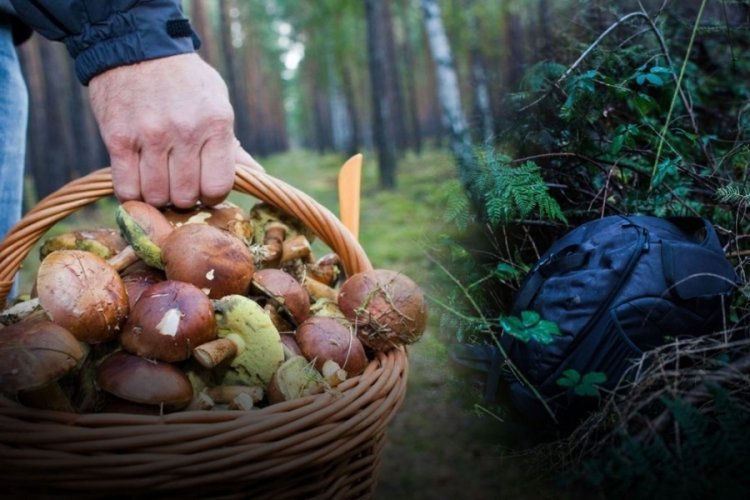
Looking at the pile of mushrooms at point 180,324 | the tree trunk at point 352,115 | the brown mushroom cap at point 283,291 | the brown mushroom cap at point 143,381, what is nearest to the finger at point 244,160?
the pile of mushrooms at point 180,324

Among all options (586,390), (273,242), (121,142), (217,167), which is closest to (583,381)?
(586,390)

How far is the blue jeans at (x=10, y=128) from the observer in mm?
2010

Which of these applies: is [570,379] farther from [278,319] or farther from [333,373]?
[278,319]

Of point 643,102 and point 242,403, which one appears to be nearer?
point 242,403

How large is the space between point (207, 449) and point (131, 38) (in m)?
1.33

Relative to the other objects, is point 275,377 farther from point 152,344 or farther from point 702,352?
point 702,352

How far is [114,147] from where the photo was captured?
170 centimetres

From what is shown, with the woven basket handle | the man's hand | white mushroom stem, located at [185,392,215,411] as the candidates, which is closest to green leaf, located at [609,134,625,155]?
the woven basket handle

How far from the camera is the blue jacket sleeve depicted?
174 cm

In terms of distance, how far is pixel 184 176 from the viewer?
1.74 meters

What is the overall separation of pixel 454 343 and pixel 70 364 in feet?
3.59

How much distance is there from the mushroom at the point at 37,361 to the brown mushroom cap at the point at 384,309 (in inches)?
28.0

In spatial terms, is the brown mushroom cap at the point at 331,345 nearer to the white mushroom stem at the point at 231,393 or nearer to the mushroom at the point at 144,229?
the white mushroom stem at the point at 231,393

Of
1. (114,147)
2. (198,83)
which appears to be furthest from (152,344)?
(198,83)
